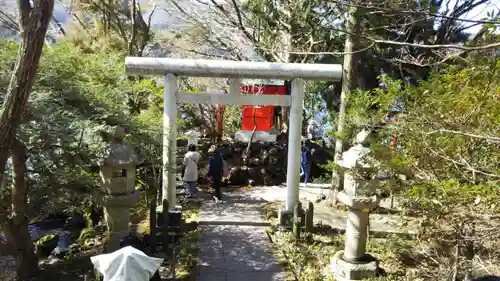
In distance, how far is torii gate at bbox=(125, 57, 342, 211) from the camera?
7953mm

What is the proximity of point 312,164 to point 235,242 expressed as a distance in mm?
6304

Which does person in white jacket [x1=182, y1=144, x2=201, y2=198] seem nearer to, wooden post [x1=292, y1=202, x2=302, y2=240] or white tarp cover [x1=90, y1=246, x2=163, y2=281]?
wooden post [x1=292, y1=202, x2=302, y2=240]

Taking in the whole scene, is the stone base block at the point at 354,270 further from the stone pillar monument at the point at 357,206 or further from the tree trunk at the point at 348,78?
the tree trunk at the point at 348,78

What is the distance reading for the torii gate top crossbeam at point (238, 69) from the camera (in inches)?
313

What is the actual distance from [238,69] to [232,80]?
407 millimetres

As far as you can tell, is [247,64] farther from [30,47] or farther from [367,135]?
[30,47]

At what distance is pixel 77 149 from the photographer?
19.7 feet

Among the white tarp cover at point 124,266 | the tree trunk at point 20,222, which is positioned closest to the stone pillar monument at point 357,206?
the white tarp cover at point 124,266

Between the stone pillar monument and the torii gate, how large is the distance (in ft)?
7.09

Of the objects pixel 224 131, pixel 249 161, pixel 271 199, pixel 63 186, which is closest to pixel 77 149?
pixel 63 186

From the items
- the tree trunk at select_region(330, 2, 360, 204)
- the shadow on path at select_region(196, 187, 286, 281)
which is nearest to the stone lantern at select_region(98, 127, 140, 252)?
the shadow on path at select_region(196, 187, 286, 281)

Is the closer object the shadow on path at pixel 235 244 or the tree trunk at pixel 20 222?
the tree trunk at pixel 20 222

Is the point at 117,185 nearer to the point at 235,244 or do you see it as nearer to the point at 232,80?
the point at 235,244

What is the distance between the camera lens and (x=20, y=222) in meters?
5.93
